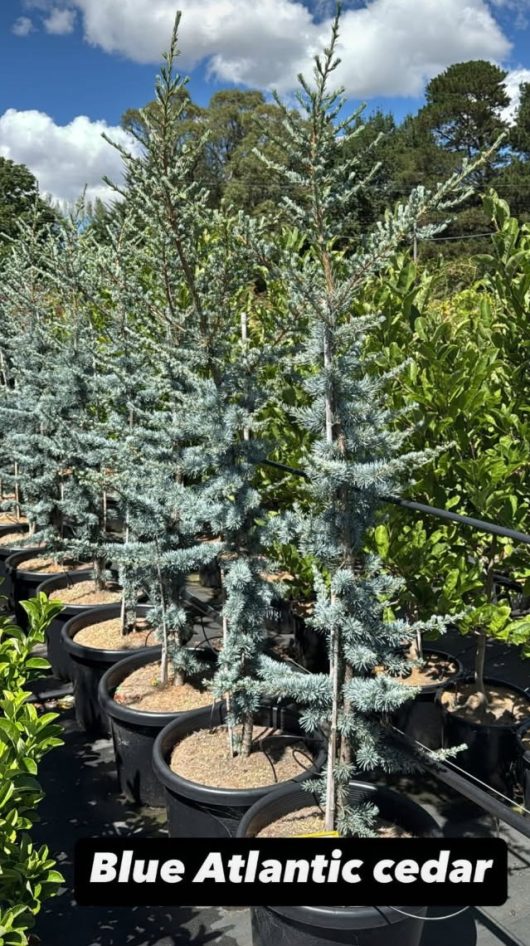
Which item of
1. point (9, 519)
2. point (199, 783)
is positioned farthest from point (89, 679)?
point (9, 519)

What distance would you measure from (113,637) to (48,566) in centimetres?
192

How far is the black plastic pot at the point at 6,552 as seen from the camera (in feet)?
23.3

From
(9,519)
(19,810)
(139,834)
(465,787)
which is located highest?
(19,810)

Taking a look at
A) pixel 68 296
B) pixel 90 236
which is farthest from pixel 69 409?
pixel 90 236

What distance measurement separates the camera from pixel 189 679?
437 cm

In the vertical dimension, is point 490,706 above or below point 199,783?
below

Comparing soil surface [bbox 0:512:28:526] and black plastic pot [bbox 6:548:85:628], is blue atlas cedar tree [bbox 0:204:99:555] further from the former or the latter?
soil surface [bbox 0:512:28:526]

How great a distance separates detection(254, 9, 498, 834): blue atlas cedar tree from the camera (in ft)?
7.22

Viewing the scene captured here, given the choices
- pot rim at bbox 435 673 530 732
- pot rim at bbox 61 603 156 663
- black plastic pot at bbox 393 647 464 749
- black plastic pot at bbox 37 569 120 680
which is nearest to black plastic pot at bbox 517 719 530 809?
pot rim at bbox 435 673 530 732

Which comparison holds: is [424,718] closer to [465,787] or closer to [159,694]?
[159,694]

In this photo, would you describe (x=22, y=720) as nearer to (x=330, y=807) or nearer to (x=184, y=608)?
(x=330, y=807)

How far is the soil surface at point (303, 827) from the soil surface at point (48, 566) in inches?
154

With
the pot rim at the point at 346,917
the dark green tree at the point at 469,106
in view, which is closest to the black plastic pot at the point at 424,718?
the pot rim at the point at 346,917

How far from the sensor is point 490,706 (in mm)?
4242
